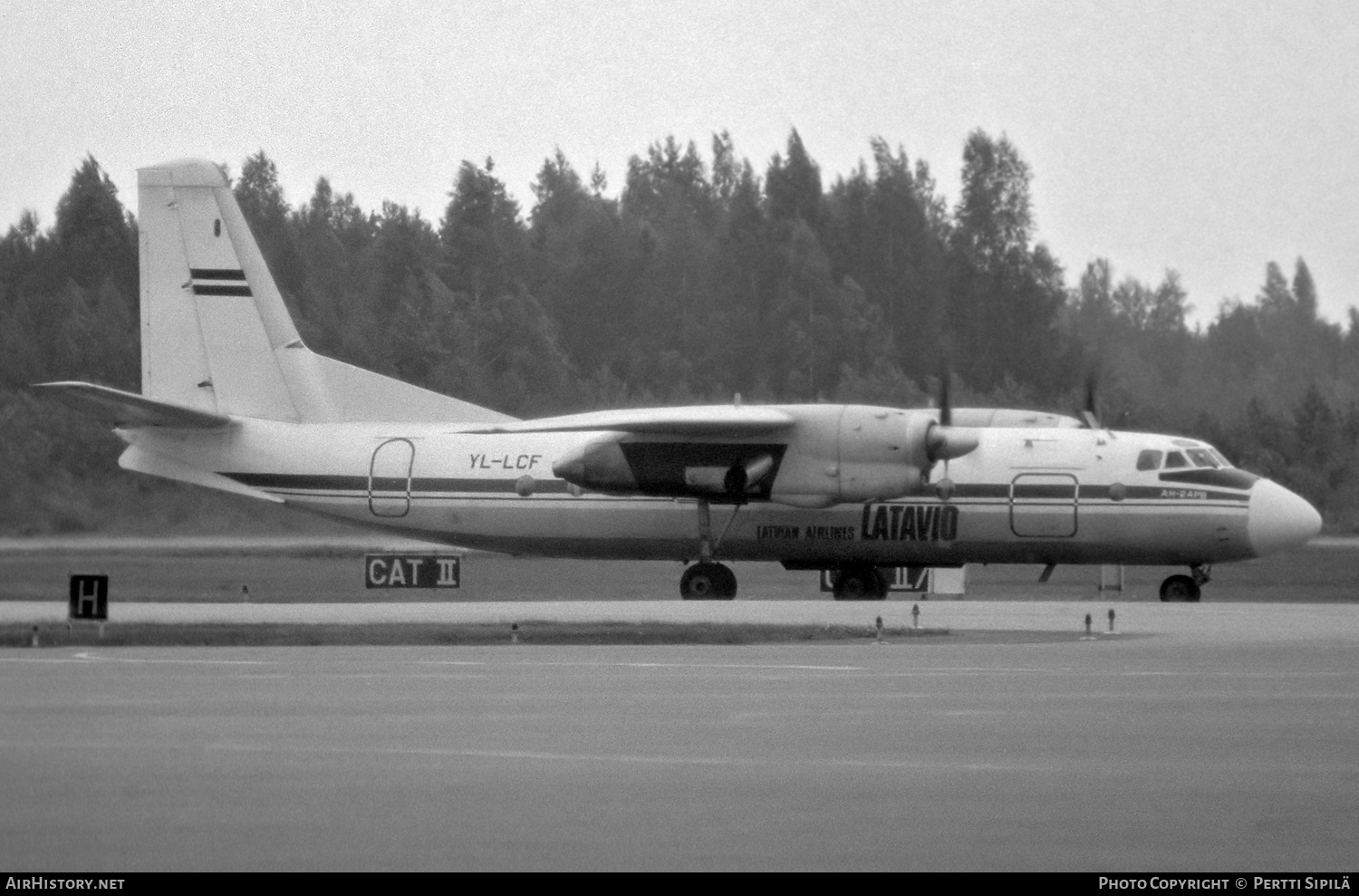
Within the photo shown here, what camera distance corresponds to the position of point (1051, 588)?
33.3 meters

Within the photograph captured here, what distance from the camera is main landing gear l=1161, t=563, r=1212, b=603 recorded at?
28547 millimetres

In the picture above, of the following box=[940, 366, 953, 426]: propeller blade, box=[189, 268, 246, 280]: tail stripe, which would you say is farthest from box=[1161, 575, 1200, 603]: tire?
box=[189, 268, 246, 280]: tail stripe

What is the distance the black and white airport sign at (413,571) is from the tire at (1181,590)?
1114 cm

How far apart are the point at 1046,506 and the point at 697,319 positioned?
39698 millimetres

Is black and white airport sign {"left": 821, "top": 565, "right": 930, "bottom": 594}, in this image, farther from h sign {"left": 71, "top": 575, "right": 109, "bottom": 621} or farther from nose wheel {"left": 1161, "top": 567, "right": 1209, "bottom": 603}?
h sign {"left": 71, "top": 575, "right": 109, "bottom": 621}

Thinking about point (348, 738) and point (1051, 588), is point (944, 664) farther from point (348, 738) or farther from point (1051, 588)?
point (1051, 588)

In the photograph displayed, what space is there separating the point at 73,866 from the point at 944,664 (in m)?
10.6

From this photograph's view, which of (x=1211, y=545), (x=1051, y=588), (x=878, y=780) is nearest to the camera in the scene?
(x=878, y=780)

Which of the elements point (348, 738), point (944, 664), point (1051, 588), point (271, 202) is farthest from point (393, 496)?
point (271, 202)

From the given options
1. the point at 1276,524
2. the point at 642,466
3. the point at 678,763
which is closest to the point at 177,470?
the point at 642,466

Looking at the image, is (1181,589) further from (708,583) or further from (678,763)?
(678,763)

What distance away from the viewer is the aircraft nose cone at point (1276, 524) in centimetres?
2803

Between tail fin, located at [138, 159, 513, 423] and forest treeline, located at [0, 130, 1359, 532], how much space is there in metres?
5.00

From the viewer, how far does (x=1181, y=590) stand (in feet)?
94.0
